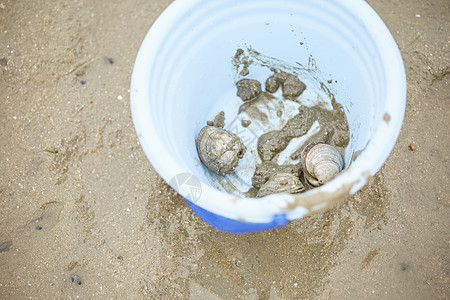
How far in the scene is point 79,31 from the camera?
9.29ft

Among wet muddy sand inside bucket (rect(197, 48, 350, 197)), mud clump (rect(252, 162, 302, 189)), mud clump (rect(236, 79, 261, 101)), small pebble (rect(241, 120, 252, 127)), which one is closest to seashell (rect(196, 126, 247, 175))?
wet muddy sand inside bucket (rect(197, 48, 350, 197))

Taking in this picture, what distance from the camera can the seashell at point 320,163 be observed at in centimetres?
195

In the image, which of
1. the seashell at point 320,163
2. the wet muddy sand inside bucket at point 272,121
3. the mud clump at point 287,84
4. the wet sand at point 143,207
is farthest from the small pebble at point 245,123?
the wet sand at point 143,207

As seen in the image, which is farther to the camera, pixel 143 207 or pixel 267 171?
pixel 143 207

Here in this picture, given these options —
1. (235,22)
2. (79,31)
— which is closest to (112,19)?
(79,31)

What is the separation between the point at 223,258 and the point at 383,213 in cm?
102

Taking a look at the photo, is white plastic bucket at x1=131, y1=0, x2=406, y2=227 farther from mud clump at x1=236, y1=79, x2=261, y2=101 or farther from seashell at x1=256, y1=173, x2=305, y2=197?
seashell at x1=256, y1=173, x2=305, y2=197

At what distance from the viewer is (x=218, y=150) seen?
2070mm

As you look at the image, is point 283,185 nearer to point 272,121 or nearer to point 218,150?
point 218,150

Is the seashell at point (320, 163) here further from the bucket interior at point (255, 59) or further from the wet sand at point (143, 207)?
the wet sand at point (143, 207)

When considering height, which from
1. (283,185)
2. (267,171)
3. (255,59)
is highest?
(255,59)

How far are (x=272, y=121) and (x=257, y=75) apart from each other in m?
0.32

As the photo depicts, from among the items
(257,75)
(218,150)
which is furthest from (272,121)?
(218,150)

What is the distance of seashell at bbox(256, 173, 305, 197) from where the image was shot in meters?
1.96
